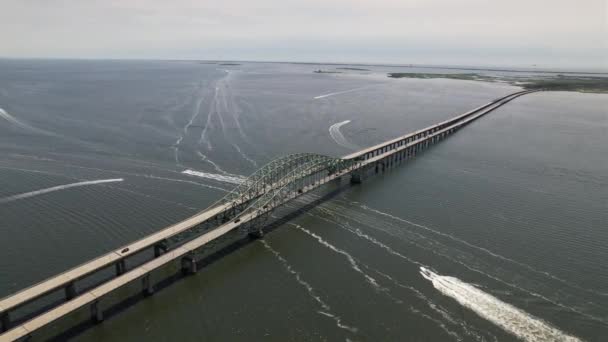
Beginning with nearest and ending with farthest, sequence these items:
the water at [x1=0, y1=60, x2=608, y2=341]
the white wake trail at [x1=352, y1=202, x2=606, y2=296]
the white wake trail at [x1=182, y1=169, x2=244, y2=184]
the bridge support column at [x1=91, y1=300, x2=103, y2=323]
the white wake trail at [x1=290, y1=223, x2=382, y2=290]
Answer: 1. the bridge support column at [x1=91, y1=300, x2=103, y2=323]
2. the water at [x1=0, y1=60, x2=608, y2=341]
3. the white wake trail at [x1=352, y1=202, x2=606, y2=296]
4. the white wake trail at [x1=290, y1=223, x2=382, y2=290]
5. the white wake trail at [x1=182, y1=169, x2=244, y2=184]

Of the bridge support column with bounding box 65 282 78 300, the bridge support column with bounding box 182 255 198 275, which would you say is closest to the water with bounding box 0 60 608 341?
the bridge support column with bounding box 182 255 198 275

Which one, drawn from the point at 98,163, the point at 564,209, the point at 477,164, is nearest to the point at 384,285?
the point at 564,209

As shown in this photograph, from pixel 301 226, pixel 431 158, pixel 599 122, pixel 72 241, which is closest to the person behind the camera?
pixel 72 241

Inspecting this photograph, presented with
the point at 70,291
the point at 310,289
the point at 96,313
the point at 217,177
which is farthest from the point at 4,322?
the point at 217,177

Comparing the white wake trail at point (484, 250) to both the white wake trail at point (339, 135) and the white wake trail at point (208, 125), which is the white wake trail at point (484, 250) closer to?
the white wake trail at point (339, 135)

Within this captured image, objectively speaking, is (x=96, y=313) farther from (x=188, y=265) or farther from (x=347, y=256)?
(x=347, y=256)

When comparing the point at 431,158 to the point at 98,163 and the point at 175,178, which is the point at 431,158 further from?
the point at 98,163

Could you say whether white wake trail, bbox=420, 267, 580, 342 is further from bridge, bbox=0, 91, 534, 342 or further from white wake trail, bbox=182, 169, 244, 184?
white wake trail, bbox=182, 169, 244, 184
